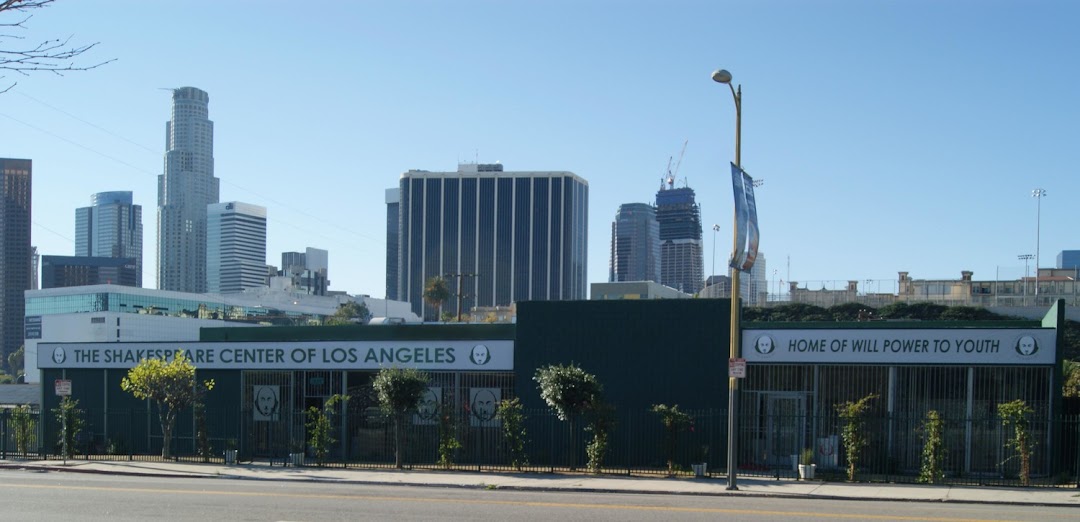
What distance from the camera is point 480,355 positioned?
114ft

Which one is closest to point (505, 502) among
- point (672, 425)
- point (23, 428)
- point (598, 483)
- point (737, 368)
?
point (598, 483)

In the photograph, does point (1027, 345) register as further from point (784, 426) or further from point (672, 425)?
point (672, 425)

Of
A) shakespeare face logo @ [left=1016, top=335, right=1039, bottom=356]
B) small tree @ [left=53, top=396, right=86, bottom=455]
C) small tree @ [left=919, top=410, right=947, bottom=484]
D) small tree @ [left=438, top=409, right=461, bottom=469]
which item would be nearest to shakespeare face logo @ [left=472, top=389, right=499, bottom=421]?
small tree @ [left=438, top=409, right=461, bottom=469]

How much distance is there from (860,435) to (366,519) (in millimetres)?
13950

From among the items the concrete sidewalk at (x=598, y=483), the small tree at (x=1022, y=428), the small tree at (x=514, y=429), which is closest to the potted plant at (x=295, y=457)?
the concrete sidewalk at (x=598, y=483)

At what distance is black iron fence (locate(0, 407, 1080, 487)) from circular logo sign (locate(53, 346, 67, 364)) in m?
2.73

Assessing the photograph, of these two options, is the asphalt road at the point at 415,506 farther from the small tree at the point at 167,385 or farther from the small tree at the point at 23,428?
the small tree at the point at 23,428

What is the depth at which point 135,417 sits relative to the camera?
38.8 m

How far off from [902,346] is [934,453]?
4.47m

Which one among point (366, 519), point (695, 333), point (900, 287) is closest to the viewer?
point (366, 519)

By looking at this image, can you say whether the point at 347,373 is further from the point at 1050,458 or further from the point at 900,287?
the point at 900,287

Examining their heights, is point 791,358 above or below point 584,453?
above

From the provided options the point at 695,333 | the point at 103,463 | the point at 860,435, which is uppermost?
the point at 695,333

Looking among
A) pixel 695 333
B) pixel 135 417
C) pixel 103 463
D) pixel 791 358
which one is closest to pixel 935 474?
pixel 791 358
